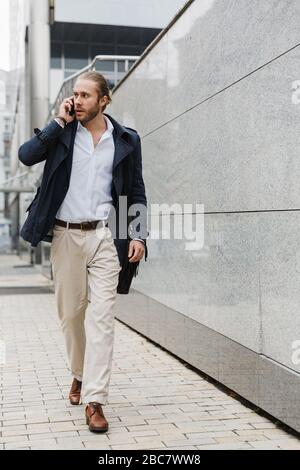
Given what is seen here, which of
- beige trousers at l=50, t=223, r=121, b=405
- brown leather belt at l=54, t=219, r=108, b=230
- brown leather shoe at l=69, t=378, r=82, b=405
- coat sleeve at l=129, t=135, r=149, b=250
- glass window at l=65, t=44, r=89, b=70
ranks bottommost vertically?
brown leather shoe at l=69, t=378, r=82, b=405

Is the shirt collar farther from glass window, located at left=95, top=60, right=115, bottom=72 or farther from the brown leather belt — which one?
glass window, located at left=95, top=60, right=115, bottom=72

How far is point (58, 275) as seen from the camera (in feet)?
14.0

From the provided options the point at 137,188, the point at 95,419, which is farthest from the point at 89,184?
the point at 95,419

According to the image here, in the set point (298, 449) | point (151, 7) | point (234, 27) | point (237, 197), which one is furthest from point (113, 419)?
point (151, 7)

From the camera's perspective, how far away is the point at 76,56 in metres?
27.5

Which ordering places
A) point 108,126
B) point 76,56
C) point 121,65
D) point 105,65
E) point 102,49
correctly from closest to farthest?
1. point 108,126
2. point 121,65
3. point 105,65
4. point 102,49
5. point 76,56

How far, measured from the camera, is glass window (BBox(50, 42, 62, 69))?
27741 millimetres

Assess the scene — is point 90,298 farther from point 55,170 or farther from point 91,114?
point 91,114

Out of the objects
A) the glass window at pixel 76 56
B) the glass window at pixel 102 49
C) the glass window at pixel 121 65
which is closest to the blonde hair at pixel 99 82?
the glass window at pixel 121 65

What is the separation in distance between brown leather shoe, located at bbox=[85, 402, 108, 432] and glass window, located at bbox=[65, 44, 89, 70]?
24.7m

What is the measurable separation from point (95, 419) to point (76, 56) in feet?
82.7

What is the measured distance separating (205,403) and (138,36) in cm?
2349

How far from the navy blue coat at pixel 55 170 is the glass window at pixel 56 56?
24676 mm

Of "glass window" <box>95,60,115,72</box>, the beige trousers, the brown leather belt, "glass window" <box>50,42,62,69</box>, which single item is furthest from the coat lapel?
"glass window" <box>50,42,62,69</box>
